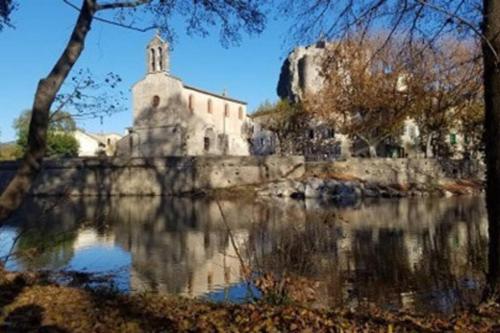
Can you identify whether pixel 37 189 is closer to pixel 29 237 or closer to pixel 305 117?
pixel 305 117

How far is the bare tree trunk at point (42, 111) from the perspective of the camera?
631 cm

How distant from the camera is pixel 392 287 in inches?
461

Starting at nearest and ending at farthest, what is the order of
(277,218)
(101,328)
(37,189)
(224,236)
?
(101,328), (224,236), (277,218), (37,189)

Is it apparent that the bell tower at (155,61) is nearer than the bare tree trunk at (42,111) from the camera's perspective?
No

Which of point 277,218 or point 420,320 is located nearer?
point 420,320

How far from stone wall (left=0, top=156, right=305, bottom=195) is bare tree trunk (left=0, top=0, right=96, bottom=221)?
39.8 metres

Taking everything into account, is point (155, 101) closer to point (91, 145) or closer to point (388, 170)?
point (388, 170)

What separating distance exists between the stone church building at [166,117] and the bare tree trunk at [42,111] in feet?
174

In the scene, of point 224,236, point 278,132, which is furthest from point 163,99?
point 224,236

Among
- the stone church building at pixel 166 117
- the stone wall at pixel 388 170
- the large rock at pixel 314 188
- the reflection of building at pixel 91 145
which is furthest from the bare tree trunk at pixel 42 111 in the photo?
the reflection of building at pixel 91 145

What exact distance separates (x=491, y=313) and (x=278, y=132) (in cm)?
5595

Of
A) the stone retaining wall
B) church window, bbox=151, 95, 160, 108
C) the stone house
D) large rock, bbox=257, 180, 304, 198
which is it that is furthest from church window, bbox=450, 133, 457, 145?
church window, bbox=151, 95, 160, 108

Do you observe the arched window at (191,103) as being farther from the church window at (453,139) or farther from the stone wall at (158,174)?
the church window at (453,139)

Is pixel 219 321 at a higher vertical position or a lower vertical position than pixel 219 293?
higher
